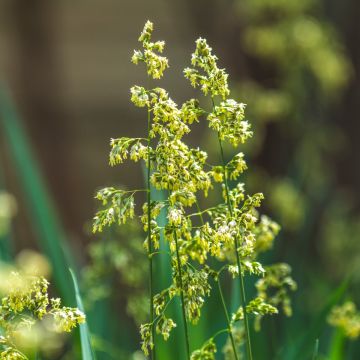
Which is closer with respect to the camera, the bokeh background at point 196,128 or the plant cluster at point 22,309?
the plant cluster at point 22,309

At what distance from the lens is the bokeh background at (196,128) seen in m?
2.59

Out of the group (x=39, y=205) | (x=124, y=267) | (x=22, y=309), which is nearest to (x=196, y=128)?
(x=39, y=205)

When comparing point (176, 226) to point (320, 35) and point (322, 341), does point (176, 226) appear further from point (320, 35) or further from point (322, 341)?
point (320, 35)

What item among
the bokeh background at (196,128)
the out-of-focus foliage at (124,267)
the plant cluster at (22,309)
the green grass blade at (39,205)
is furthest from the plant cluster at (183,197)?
the out-of-focus foliage at (124,267)

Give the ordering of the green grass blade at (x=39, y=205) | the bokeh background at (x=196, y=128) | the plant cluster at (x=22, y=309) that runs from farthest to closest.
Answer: the bokeh background at (x=196, y=128), the green grass blade at (x=39, y=205), the plant cluster at (x=22, y=309)

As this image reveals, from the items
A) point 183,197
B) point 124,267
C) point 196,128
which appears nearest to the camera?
point 183,197

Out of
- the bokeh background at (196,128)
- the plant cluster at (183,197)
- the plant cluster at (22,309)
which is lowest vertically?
the plant cluster at (22,309)

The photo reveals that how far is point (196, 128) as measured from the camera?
6.87 meters

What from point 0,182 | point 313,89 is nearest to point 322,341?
point 0,182

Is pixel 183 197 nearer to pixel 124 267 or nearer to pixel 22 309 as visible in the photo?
pixel 22 309

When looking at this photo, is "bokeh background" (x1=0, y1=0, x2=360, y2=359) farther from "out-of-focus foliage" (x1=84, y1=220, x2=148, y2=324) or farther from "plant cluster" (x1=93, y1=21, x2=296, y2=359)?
"plant cluster" (x1=93, y1=21, x2=296, y2=359)

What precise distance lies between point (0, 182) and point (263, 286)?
5.62ft

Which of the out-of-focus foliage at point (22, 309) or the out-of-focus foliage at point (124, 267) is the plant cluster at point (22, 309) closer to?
the out-of-focus foliage at point (22, 309)

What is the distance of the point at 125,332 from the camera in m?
2.80
